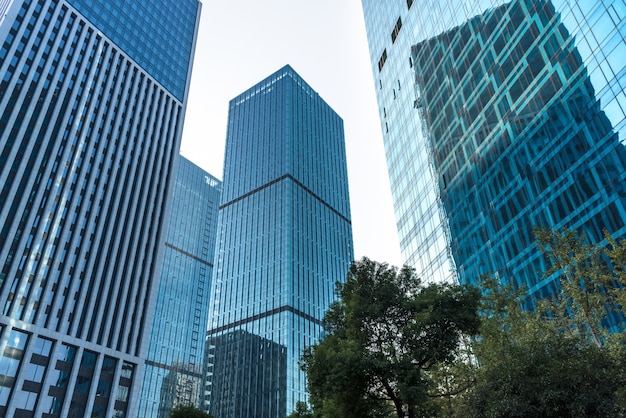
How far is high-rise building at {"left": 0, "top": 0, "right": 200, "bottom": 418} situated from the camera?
2076 inches

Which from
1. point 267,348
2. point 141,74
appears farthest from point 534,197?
point 267,348

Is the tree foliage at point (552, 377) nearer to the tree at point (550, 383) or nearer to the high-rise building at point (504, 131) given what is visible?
the tree at point (550, 383)

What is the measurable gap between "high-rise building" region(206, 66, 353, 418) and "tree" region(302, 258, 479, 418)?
87543mm

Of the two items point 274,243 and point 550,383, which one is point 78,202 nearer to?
point 550,383

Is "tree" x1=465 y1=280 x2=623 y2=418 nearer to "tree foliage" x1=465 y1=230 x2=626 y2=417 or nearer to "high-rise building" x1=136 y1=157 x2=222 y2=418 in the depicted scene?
"tree foliage" x1=465 y1=230 x2=626 y2=417

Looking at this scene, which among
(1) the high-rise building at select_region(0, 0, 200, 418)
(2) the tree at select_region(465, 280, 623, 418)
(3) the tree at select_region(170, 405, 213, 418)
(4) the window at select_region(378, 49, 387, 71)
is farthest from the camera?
(4) the window at select_region(378, 49, 387, 71)

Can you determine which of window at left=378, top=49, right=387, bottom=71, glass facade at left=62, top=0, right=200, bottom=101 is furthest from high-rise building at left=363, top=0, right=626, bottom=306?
glass facade at left=62, top=0, right=200, bottom=101

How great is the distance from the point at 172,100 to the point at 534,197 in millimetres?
65123

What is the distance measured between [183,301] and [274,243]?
124 ft

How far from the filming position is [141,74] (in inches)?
3081

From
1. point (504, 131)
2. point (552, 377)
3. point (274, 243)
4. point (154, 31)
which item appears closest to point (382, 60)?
point (504, 131)

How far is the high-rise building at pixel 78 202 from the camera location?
173 ft

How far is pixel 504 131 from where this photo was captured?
43.1 metres

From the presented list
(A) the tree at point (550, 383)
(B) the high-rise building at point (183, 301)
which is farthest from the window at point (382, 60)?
(B) the high-rise building at point (183, 301)
